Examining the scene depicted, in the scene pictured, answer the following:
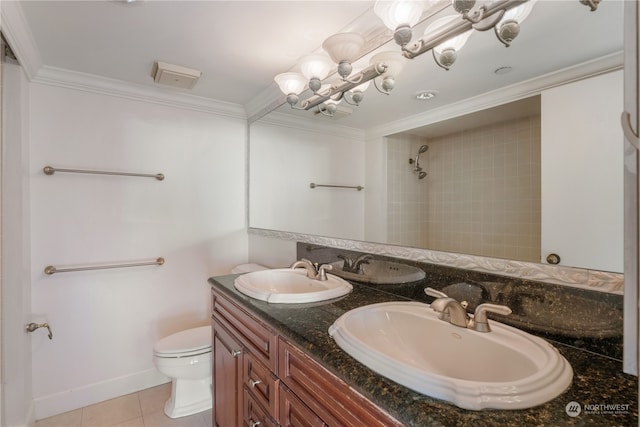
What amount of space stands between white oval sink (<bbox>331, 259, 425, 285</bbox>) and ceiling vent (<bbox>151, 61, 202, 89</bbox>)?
1512 millimetres

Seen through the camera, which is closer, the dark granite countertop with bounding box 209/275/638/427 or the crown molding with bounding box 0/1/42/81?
the dark granite countertop with bounding box 209/275/638/427

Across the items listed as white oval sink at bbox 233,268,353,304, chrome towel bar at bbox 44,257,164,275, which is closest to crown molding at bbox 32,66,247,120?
chrome towel bar at bbox 44,257,164,275

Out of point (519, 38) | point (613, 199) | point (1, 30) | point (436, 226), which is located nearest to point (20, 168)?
point (1, 30)

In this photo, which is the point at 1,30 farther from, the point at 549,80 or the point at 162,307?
the point at 549,80

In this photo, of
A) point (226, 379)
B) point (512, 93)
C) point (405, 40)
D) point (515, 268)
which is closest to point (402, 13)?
point (405, 40)

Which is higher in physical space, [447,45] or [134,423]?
[447,45]

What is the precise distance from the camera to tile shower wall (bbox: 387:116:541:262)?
97cm

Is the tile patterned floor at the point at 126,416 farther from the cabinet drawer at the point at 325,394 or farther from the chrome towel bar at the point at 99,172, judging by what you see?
the chrome towel bar at the point at 99,172

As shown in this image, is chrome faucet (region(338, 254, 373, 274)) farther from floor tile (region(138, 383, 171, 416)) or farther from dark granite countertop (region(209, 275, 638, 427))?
floor tile (region(138, 383, 171, 416))

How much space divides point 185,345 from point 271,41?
1.82m

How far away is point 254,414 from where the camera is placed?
1.19m

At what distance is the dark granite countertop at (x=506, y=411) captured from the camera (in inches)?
21.4

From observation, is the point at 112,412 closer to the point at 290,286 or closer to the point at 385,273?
the point at 290,286

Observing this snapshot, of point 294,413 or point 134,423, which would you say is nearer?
point 294,413
